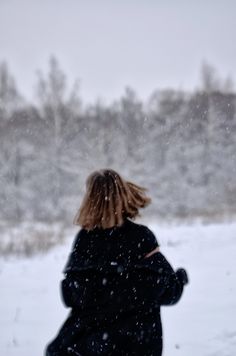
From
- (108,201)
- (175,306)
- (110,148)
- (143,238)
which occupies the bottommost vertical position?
(175,306)

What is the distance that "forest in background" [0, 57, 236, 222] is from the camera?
23438mm

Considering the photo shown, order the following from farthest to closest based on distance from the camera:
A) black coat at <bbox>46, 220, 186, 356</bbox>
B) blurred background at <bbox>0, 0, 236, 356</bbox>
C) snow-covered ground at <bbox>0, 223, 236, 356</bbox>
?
blurred background at <bbox>0, 0, 236, 356</bbox>, snow-covered ground at <bbox>0, 223, 236, 356</bbox>, black coat at <bbox>46, 220, 186, 356</bbox>

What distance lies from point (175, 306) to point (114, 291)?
13.4 ft

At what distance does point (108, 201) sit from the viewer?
82.2 inches

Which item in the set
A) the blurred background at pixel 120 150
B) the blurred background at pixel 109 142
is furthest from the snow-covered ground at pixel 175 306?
the blurred background at pixel 109 142

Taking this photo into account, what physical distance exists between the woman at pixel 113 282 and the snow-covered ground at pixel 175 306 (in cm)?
200

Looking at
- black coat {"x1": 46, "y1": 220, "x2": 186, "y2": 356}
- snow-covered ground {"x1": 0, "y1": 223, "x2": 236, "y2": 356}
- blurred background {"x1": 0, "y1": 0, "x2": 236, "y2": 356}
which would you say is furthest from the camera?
blurred background {"x1": 0, "y1": 0, "x2": 236, "y2": 356}

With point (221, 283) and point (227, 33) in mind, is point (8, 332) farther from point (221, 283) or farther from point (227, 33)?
point (227, 33)

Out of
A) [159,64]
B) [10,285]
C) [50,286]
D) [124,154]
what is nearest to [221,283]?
[50,286]

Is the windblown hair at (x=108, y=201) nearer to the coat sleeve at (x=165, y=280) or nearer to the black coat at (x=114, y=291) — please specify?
the black coat at (x=114, y=291)

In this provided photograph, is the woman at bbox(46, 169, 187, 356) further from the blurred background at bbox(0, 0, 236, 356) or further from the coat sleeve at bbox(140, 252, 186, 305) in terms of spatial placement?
the blurred background at bbox(0, 0, 236, 356)

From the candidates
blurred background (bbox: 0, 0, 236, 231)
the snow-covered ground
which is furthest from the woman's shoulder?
blurred background (bbox: 0, 0, 236, 231)

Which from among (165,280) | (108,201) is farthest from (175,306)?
(108,201)

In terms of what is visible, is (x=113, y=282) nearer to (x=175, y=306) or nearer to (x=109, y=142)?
(x=175, y=306)
